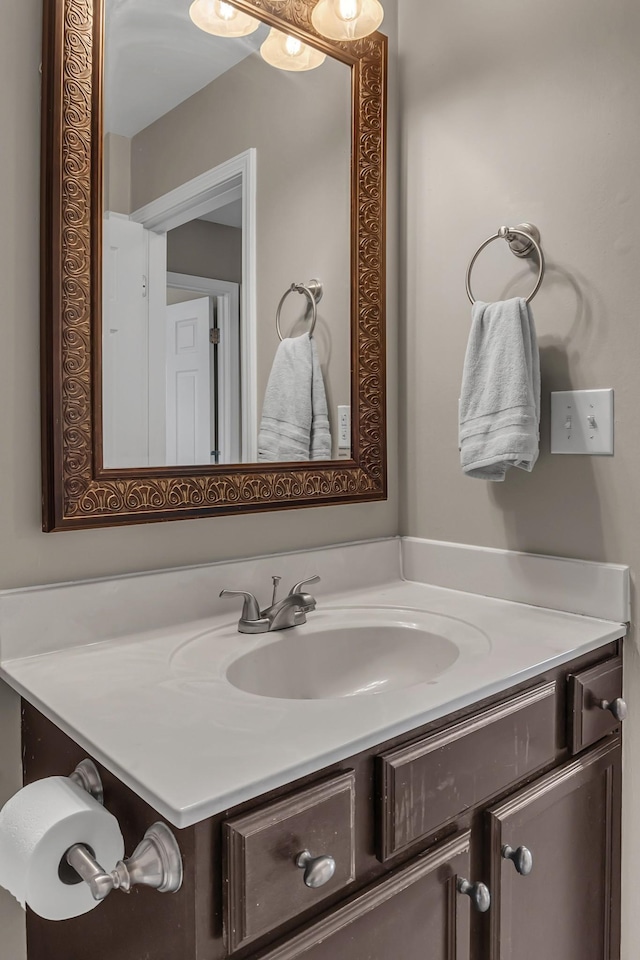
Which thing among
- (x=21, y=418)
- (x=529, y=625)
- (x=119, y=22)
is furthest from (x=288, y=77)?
(x=529, y=625)

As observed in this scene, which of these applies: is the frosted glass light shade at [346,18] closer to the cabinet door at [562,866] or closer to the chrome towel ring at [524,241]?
the chrome towel ring at [524,241]

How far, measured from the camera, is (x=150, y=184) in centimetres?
117

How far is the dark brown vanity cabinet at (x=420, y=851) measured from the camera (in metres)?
0.70

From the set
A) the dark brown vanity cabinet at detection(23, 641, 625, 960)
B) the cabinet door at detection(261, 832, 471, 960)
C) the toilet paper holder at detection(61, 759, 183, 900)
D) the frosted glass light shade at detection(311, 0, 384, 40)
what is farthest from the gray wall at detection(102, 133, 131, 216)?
the cabinet door at detection(261, 832, 471, 960)

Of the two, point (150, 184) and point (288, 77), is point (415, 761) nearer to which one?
point (150, 184)

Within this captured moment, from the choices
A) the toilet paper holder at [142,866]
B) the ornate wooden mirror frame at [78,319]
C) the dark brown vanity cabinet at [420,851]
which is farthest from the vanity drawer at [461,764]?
the ornate wooden mirror frame at [78,319]

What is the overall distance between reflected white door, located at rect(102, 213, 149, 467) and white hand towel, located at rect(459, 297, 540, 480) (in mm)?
606

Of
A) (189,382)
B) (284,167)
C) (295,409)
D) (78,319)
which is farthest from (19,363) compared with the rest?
(284,167)

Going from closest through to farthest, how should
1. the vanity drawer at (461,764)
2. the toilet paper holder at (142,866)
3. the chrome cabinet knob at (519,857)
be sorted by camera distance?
the toilet paper holder at (142,866) < the vanity drawer at (461,764) < the chrome cabinet knob at (519,857)

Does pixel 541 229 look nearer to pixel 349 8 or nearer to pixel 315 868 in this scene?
pixel 349 8

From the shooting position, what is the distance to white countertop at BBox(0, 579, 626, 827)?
0.70 meters

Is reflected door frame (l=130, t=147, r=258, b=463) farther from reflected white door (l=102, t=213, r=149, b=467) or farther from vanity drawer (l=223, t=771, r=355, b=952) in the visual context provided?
vanity drawer (l=223, t=771, r=355, b=952)

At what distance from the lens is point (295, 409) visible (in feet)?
4.58

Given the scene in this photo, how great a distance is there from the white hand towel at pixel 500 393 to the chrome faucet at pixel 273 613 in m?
0.41
